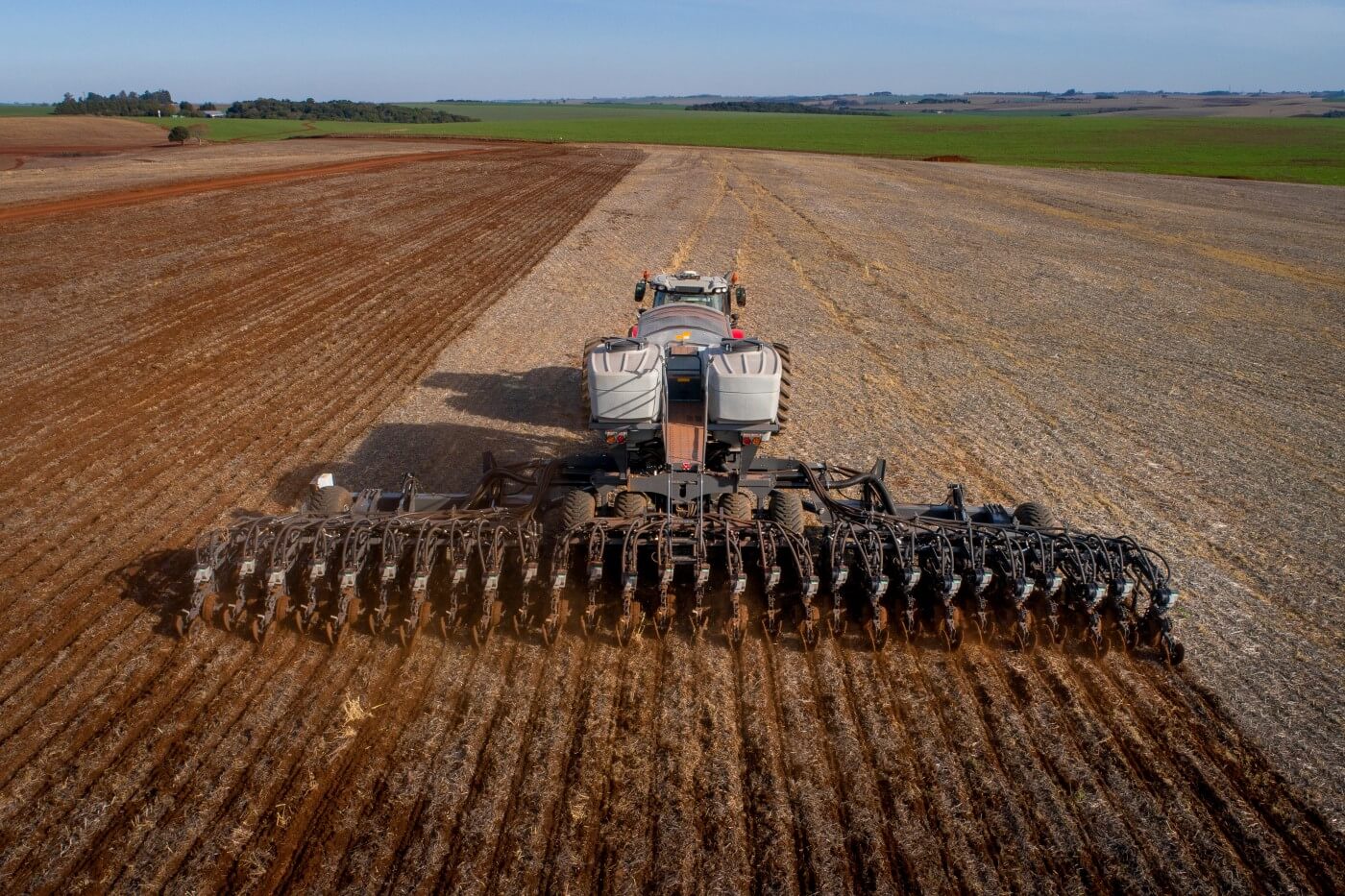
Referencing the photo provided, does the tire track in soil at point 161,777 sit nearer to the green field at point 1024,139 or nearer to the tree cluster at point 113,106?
the green field at point 1024,139

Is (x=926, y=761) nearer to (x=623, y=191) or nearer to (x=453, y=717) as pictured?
(x=453, y=717)

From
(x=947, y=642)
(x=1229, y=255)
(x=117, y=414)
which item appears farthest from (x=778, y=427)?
(x=1229, y=255)

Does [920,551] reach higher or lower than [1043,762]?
higher

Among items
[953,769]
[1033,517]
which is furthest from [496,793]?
[1033,517]

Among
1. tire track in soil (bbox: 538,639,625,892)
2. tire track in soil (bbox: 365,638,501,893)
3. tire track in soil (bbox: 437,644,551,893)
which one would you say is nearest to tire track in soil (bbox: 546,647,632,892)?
tire track in soil (bbox: 538,639,625,892)

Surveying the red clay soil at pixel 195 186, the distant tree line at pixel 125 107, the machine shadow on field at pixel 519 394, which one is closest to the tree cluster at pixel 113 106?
the distant tree line at pixel 125 107

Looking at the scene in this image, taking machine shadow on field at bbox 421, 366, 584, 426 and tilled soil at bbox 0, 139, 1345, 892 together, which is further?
machine shadow on field at bbox 421, 366, 584, 426

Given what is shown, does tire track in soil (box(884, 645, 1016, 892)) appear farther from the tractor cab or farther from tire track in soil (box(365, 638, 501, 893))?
the tractor cab
